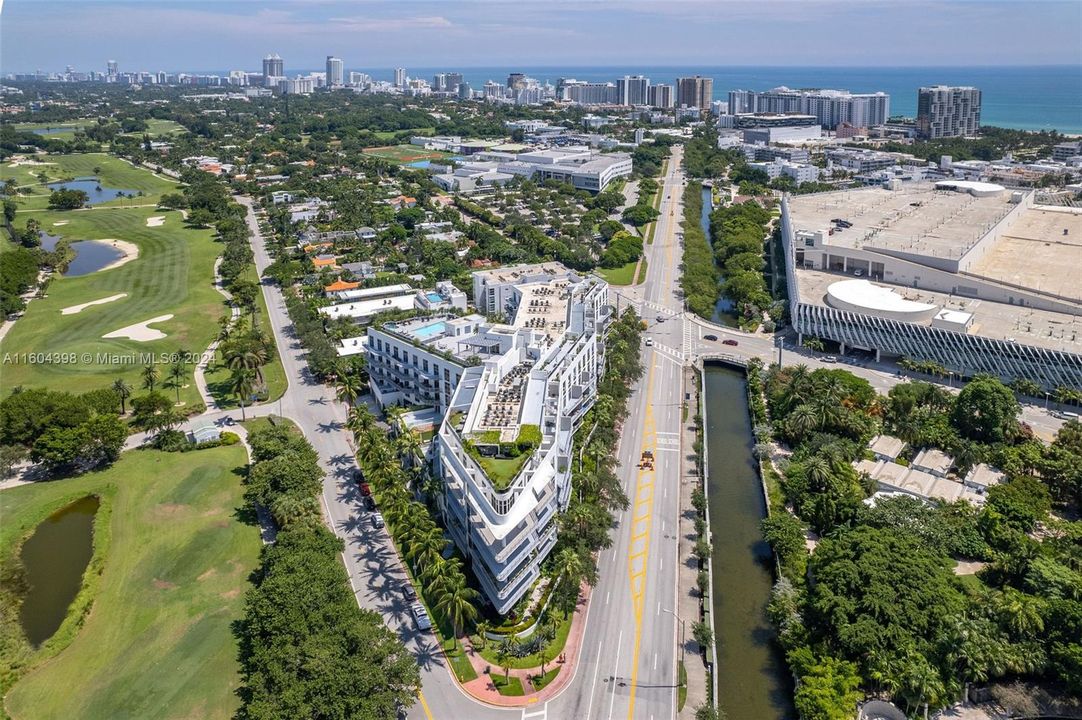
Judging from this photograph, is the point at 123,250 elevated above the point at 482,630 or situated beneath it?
elevated above

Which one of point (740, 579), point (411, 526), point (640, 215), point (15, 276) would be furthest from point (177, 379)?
point (640, 215)

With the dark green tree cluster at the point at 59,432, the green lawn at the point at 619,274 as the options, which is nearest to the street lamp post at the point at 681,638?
the dark green tree cluster at the point at 59,432

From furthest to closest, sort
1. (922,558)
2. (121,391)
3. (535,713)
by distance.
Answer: (121,391) → (922,558) → (535,713)

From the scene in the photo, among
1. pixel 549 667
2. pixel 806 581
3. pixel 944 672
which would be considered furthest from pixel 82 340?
pixel 944 672

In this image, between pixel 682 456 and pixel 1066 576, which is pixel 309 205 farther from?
pixel 1066 576

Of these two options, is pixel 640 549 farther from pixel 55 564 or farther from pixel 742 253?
pixel 742 253

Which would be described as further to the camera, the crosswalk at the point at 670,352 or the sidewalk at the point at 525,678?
the crosswalk at the point at 670,352

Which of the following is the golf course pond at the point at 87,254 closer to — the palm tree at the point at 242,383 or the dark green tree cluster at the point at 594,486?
the palm tree at the point at 242,383
